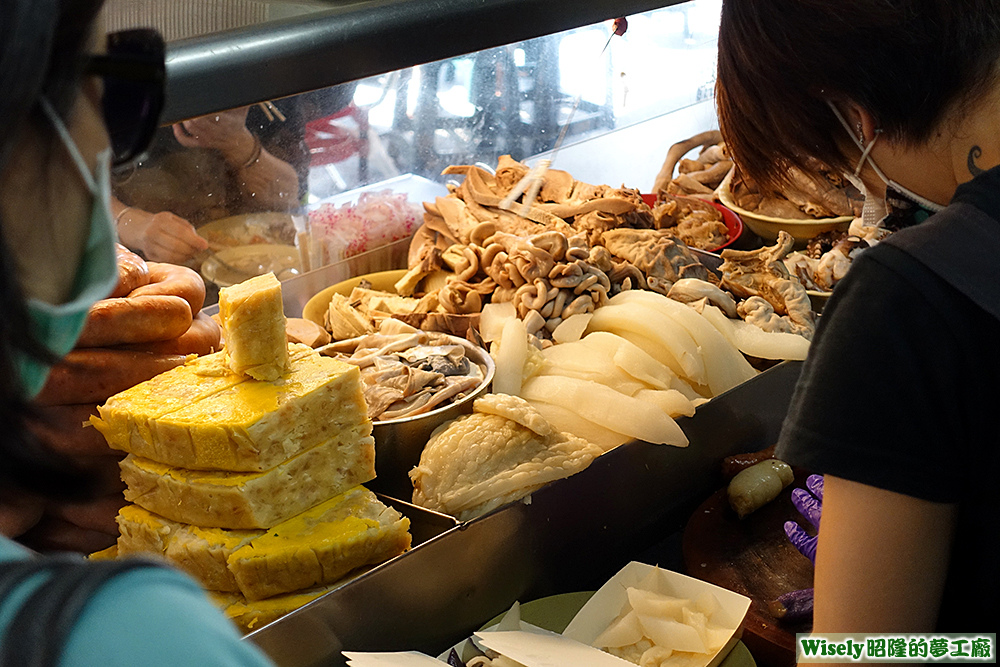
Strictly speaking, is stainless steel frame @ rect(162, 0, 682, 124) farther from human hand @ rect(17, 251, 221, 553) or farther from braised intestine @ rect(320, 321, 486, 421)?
braised intestine @ rect(320, 321, 486, 421)

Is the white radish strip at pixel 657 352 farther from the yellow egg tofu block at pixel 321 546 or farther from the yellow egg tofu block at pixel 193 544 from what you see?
the yellow egg tofu block at pixel 193 544

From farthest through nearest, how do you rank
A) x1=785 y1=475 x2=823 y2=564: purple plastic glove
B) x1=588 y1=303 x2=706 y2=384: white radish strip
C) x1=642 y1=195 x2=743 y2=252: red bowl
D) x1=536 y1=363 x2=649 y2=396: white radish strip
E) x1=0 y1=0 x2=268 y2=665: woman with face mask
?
x1=642 y1=195 x2=743 y2=252: red bowl < x1=588 y1=303 x2=706 y2=384: white radish strip < x1=536 y1=363 x2=649 y2=396: white radish strip < x1=785 y1=475 x2=823 y2=564: purple plastic glove < x1=0 y1=0 x2=268 y2=665: woman with face mask

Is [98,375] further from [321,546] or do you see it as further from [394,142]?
[394,142]

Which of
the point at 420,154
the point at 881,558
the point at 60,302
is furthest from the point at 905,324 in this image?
the point at 420,154

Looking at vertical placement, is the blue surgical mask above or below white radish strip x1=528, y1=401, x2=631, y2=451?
above

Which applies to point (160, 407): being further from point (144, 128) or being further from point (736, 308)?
point (736, 308)

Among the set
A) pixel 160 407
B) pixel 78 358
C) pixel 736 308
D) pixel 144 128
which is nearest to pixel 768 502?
pixel 736 308

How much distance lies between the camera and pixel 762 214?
11.6 feet

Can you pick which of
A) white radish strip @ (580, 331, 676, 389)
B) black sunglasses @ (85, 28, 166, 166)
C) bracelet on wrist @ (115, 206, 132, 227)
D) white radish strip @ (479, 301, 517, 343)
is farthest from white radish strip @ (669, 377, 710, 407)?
black sunglasses @ (85, 28, 166, 166)

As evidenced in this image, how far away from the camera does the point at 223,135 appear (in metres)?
2.42

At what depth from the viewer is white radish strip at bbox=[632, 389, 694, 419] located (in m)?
2.21

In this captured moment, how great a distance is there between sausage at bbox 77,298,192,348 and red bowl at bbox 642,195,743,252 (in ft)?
7.26

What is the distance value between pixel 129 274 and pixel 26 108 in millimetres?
1315

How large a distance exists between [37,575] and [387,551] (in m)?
1.26
